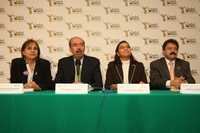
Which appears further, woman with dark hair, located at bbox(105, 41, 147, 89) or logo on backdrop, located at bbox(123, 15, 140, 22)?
logo on backdrop, located at bbox(123, 15, 140, 22)

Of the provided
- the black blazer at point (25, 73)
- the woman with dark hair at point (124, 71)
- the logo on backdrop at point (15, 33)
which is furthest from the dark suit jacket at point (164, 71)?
the logo on backdrop at point (15, 33)

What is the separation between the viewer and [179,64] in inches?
165

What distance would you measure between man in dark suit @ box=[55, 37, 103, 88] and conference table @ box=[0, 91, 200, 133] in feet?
5.32

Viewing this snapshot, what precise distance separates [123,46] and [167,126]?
6.19ft

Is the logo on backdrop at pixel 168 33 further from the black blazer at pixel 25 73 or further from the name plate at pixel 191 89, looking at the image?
the name plate at pixel 191 89

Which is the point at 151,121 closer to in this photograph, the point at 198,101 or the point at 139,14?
the point at 198,101

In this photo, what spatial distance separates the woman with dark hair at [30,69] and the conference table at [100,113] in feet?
5.02

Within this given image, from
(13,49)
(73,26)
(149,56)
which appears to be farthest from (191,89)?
(13,49)

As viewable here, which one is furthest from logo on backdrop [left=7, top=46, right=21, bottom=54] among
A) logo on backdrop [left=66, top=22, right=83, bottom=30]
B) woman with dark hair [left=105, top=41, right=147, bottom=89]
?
woman with dark hair [left=105, top=41, right=147, bottom=89]

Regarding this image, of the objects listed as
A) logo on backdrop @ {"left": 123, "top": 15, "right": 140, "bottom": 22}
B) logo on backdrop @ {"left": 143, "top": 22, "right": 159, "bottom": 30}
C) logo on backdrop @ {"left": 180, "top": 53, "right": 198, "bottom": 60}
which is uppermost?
logo on backdrop @ {"left": 123, "top": 15, "right": 140, "bottom": 22}

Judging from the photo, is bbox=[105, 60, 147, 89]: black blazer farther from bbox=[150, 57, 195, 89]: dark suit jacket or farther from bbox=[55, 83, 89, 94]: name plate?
bbox=[55, 83, 89, 94]: name plate

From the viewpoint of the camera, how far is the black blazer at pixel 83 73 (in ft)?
13.5

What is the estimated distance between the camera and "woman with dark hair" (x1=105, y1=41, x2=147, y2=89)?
4.06 meters

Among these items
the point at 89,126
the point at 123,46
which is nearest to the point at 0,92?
the point at 89,126
